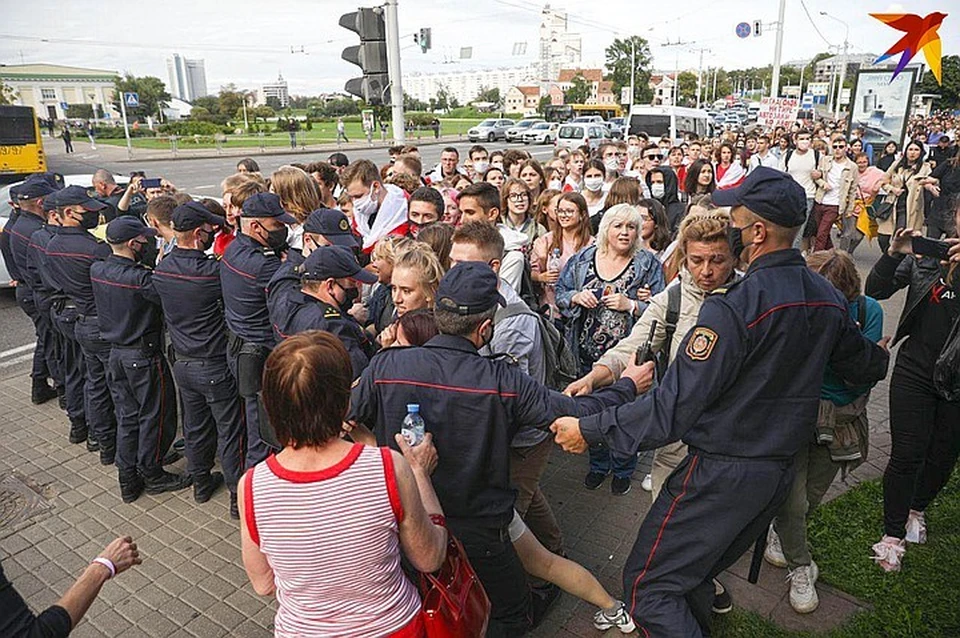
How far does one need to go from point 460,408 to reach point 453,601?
0.70 meters

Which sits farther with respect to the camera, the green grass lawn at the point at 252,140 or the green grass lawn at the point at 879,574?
the green grass lawn at the point at 252,140

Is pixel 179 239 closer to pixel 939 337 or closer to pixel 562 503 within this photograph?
pixel 562 503

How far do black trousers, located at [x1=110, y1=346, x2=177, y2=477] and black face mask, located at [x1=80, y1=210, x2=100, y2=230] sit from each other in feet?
3.29

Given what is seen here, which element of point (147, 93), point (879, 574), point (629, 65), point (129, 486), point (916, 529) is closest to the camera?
point (879, 574)

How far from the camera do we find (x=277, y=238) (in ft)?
14.2

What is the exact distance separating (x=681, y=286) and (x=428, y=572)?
6.98 ft

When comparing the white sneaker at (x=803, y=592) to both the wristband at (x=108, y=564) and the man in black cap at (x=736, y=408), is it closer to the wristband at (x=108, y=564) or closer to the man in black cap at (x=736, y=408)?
the man in black cap at (x=736, y=408)

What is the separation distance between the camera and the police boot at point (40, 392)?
6.62 metres

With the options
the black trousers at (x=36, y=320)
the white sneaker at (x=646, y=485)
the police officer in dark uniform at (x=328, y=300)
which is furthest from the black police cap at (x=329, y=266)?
the black trousers at (x=36, y=320)

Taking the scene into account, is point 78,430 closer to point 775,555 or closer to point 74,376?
point 74,376

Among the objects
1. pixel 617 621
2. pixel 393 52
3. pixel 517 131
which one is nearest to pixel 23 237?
pixel 393 52

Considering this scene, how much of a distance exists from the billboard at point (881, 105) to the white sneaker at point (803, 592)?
16461 millimetres

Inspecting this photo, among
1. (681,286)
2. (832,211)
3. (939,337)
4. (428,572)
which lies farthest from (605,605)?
(832,211)

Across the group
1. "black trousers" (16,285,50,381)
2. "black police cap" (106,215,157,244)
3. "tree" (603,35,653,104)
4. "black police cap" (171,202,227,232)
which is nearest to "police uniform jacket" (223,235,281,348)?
"black police cap" (171,202,227,232)
